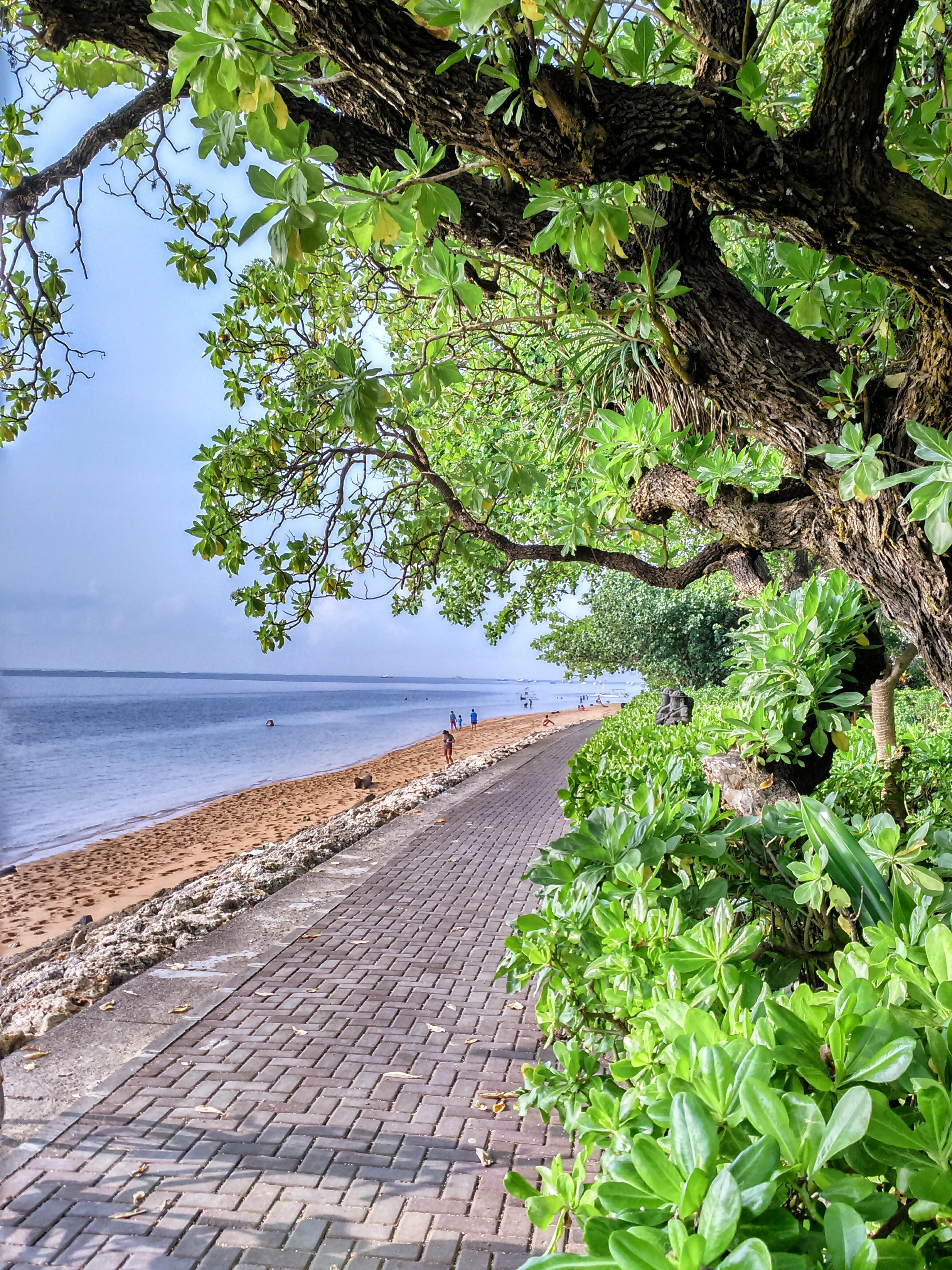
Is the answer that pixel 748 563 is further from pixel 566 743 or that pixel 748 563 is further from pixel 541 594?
pixel 566 743

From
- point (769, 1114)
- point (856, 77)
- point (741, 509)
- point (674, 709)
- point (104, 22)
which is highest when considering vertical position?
point (104, 22)

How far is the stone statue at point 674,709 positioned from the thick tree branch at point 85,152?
1203 cm

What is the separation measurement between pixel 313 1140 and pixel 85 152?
5174 millimetres

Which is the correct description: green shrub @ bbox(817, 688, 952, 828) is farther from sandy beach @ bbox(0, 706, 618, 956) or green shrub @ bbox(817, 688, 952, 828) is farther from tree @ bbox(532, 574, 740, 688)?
tree @ bbox(532, 574, 740, 688)

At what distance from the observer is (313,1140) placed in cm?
366

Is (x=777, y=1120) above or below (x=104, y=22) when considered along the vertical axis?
below

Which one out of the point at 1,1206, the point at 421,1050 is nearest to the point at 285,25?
the point at 1,1206

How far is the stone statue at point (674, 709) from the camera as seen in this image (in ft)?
48.4

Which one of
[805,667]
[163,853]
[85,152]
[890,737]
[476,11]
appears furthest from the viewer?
[163,853]

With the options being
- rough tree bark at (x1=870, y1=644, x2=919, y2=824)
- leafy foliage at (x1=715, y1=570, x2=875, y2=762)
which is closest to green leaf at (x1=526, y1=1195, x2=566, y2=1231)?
rough tree bark at (x1=870, y1=644, x2=919, y2=824)

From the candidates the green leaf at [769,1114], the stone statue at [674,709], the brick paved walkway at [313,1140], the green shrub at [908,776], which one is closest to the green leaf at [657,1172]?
the green leaf at [769,1114]

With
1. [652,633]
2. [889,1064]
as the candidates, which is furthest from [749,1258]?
[652,633]

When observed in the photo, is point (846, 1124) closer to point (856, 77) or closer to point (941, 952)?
point (941, 952)

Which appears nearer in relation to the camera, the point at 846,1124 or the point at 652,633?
the point at 846,1124
